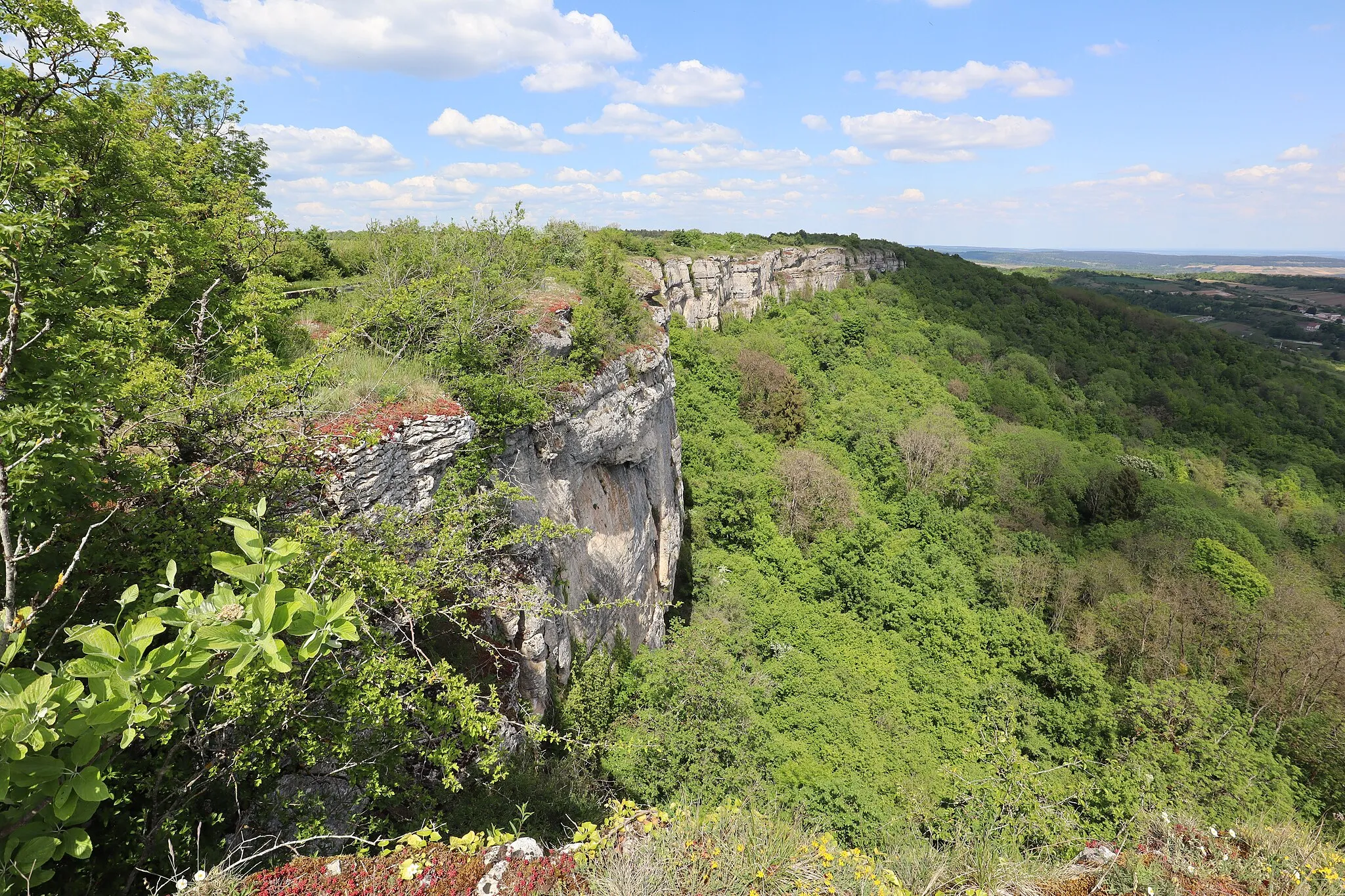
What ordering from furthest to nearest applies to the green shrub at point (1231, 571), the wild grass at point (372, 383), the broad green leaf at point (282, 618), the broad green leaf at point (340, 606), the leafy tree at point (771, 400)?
the leafy tree at point (771, 400), the green shrub at point (1231, 571), the wild grass at point (372, 383), the broad green leaf at point (340, 606), the broad green leaf at point (282, 618)

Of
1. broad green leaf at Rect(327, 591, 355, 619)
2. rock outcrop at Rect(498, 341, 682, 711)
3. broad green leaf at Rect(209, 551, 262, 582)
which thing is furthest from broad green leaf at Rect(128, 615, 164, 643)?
rock outcrop at Rect(498, 341, 682, 711)

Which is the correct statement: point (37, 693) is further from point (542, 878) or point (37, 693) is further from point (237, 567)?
point (542, 878)

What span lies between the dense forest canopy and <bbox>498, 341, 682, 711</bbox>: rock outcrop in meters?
0.62

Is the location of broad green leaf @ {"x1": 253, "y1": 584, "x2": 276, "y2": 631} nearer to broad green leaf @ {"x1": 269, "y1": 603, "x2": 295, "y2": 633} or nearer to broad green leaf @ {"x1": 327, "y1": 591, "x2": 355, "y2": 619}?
broad green leaf @ {"x1": 269, "y1": 603, "x2": 295, "y2": 633}

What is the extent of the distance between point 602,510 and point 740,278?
33.6 meters

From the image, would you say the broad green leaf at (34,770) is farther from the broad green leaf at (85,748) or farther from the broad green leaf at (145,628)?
the broad green leaf at (145,628)

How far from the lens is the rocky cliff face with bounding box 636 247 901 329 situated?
37281 millimetres

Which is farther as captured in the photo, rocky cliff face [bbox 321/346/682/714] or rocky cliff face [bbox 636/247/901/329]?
rocky cliff face [bbox 636/247/901/329]

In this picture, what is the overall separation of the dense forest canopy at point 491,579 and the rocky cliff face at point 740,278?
3.15 m

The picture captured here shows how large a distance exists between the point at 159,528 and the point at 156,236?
9.41ft

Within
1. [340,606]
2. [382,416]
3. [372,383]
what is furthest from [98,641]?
[372,383]

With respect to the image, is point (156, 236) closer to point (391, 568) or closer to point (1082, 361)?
point (391, 568)

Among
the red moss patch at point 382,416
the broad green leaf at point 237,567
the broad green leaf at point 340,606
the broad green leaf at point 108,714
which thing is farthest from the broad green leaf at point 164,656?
the red moss patch at point 382,416

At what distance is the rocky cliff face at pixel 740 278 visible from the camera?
3728 centimetres
